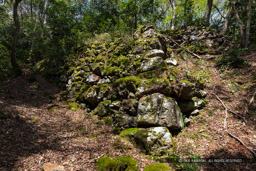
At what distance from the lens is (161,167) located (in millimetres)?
4141

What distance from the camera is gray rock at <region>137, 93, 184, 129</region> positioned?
18.9ft

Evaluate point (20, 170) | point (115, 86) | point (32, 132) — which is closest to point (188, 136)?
point (115, 86)

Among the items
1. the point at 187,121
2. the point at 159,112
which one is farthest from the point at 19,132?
the point at 187,121

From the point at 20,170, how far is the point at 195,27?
15.5 m

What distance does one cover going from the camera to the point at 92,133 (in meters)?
6.11

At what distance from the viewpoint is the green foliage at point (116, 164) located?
13.3 feet

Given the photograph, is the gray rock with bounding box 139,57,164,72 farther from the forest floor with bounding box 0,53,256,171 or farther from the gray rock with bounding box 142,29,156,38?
the forest floor with bounding box 0,53,256,171

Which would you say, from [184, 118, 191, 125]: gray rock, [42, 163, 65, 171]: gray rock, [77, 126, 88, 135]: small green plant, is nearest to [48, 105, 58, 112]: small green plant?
[77, 126, 88, 135]: small green plant

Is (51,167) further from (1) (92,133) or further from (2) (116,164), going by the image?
(1) (92,133)

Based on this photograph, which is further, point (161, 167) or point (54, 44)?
point (54, 44)

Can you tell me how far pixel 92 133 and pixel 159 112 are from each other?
10.4 ft

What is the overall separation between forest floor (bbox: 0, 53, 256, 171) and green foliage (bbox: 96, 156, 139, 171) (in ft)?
0.83

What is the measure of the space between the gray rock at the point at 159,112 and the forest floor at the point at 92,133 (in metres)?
0.73

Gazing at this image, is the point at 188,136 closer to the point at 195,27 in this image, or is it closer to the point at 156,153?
the point at 156,153
